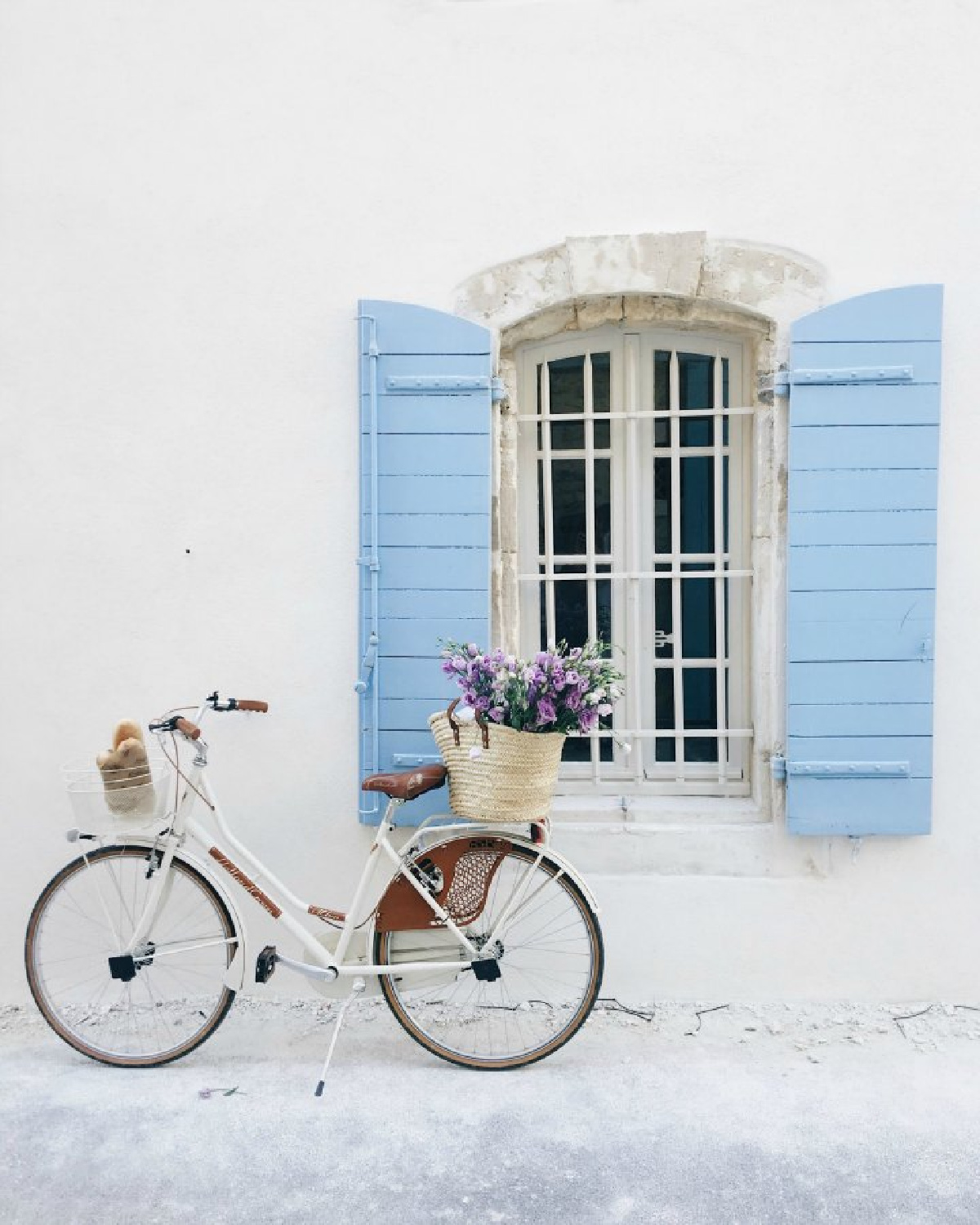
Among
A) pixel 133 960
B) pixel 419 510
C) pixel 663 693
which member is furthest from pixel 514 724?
pixel 133 960

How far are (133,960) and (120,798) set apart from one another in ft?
1.73

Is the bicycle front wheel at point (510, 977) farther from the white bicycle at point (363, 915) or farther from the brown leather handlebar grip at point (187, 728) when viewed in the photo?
the brown leather handlebar grip at point (187, 728)

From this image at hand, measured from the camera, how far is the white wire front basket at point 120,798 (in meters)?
3.04

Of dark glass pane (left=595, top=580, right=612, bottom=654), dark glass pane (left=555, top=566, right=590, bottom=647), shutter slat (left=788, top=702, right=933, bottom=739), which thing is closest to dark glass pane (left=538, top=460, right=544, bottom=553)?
dark glass pane (left=555, top=566, right=590, bottom=647)

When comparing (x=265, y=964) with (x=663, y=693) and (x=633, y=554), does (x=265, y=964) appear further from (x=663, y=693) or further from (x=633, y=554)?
(x=633, y=554)

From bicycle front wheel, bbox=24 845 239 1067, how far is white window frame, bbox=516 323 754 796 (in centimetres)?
133

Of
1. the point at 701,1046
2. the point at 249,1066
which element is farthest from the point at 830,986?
the point at 249,1066

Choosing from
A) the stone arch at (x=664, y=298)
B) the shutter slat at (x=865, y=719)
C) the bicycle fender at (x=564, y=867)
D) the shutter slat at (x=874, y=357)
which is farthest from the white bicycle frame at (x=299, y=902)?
the shutter slat at (x=874, y=357)

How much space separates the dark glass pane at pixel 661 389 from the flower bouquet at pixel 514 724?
106 centimetres

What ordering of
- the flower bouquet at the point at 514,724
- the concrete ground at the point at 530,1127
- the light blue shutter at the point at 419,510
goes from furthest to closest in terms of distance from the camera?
the light blue shutter at the point at 419,510 < the flower bouquet at the point at 514,724 < the concrete ground at the point at 530,1127

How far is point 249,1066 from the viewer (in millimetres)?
3271

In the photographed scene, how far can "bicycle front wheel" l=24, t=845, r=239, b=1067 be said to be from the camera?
3.28m

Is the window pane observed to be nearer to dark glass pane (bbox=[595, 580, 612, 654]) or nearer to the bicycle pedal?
dark glass pane (bbox=[595, 580, 612, 654])

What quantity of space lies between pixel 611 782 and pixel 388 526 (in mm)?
1200
